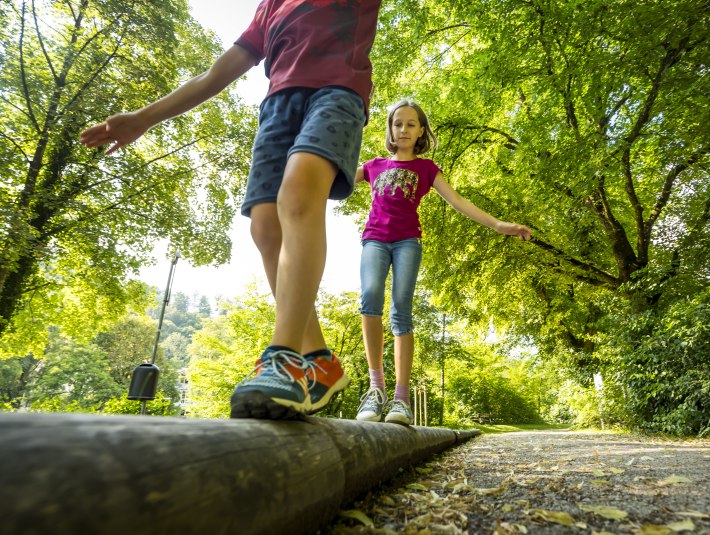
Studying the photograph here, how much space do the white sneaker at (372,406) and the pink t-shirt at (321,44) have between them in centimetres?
169

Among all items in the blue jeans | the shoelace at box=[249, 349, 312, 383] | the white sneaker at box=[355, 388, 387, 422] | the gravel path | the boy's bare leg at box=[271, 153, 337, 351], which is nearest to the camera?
the gravel path

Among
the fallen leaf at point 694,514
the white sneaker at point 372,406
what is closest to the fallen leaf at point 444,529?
the fallen leaf at point 694,514

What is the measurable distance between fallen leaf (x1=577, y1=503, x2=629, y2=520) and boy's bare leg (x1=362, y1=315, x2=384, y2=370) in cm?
176

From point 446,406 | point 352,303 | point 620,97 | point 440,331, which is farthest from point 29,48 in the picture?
point 446,406

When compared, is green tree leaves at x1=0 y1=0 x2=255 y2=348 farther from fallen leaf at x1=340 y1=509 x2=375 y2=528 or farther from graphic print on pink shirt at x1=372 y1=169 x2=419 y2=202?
fallen leaf at x1=340 y1=509 x2=375 y2=528

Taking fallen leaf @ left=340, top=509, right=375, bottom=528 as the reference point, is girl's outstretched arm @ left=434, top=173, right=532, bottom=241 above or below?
above

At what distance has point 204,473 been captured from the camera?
2.07 feet

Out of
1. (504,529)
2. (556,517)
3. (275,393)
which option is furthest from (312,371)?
(556,517)

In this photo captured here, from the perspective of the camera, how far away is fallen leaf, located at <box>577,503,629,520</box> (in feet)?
3.90

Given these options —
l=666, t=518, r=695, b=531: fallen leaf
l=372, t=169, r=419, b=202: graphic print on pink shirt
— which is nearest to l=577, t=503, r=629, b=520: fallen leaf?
l=666, t=518, r=695, b=531: fallen leaf

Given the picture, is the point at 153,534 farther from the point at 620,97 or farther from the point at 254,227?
the point at 620,97

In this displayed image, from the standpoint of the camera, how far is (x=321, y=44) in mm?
1765

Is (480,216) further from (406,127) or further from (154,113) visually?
(154,113)

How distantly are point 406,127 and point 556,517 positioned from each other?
9.54ft
